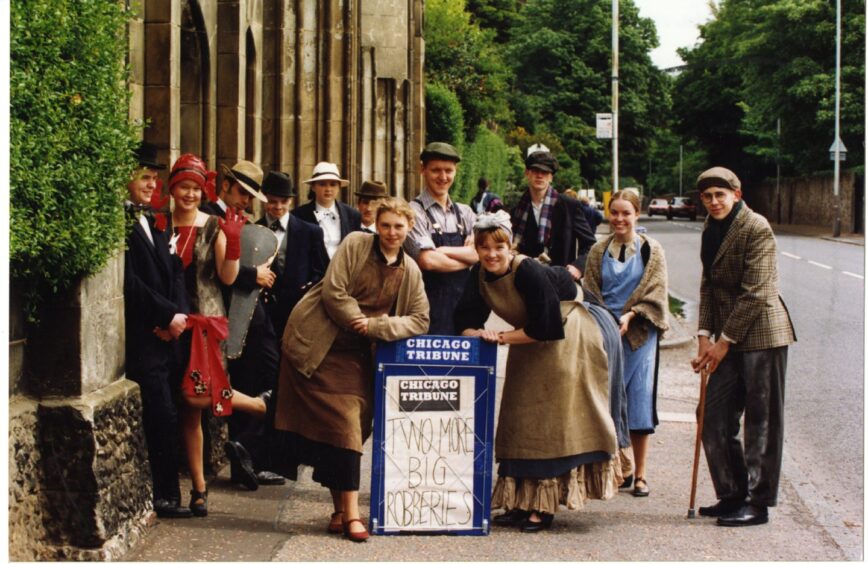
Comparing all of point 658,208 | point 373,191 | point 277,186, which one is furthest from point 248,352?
point 658,208

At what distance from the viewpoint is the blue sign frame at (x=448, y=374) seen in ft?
23.3

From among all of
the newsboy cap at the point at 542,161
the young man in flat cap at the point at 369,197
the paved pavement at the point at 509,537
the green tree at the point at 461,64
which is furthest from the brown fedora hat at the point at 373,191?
the green tree at the point at 461,64

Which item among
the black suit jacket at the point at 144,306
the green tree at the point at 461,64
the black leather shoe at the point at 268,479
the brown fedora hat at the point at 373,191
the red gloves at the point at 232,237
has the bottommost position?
the black leather shoe at the point at 268,479

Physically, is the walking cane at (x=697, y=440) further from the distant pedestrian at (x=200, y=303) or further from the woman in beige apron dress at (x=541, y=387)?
the distant pedestrian at (x=200, y=303)

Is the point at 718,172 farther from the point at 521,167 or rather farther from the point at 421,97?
the point at 521,167

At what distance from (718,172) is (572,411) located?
4.97 ft

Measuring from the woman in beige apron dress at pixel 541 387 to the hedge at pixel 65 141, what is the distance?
185 cm

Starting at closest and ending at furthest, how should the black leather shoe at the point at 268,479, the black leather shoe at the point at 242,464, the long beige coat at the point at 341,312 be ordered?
1. the long beige coat at the point at 341,312
2. the black leather shoe at the point at 242,464
3. the black leather shoe at the point at 268,479

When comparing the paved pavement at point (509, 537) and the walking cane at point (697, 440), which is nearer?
the paved pavement at point (509, 537)

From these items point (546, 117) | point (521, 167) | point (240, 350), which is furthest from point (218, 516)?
point (546, 117)

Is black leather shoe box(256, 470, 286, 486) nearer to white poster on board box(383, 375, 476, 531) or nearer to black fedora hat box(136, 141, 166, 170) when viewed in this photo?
white poster on board box(383, 375, 476, 531)

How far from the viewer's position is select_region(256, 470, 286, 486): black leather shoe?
28.3 ft

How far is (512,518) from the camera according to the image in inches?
295

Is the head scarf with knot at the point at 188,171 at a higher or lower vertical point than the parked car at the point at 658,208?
higher
